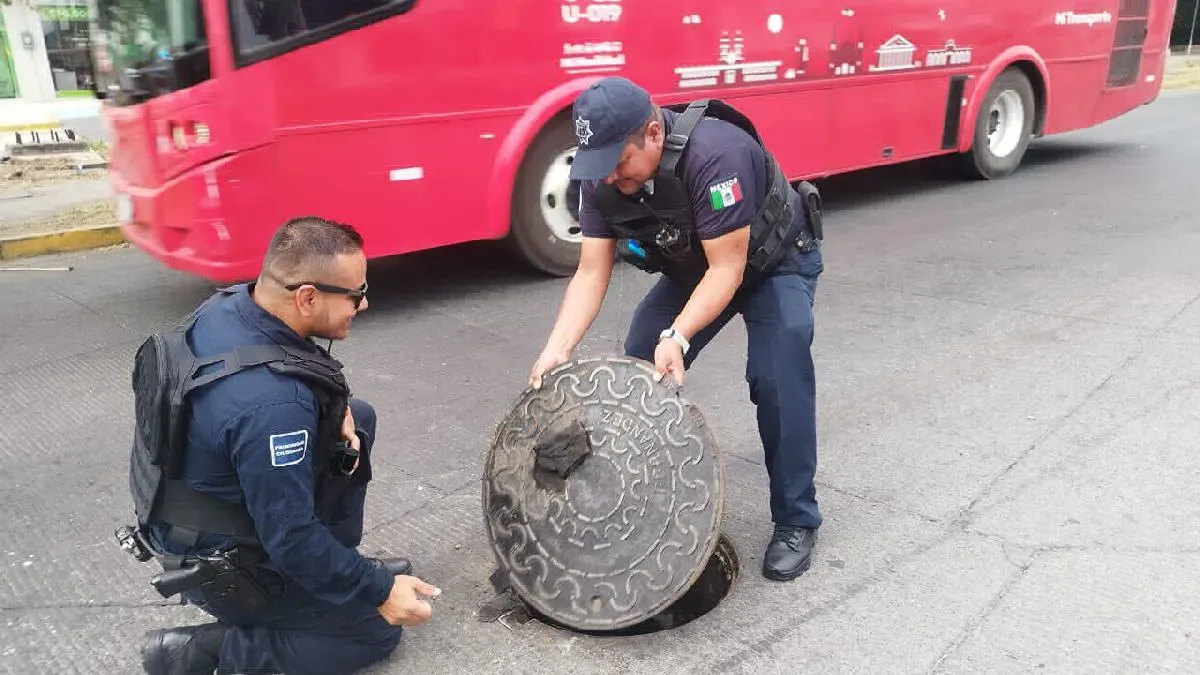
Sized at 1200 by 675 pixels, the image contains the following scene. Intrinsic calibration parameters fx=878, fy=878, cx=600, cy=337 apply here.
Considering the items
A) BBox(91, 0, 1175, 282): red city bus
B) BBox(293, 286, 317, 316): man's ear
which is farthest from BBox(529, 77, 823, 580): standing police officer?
BBox(91, 0, 1175, 282): red city bus

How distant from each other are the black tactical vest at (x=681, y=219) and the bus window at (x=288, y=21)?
286 centimetres

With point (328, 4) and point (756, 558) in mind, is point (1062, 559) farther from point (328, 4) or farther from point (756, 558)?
point (328, 4)

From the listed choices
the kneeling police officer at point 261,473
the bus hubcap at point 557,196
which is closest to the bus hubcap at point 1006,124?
the bus hubcap at point 557,196

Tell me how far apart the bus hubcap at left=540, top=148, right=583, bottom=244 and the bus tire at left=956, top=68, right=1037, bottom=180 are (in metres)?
5.03

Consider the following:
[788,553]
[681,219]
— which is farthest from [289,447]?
[788,553]

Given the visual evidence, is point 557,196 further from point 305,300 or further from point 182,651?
point 182,651

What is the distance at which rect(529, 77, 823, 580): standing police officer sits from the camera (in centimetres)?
250

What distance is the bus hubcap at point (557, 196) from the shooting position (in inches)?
236

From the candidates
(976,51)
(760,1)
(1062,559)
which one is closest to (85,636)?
(1062,559)

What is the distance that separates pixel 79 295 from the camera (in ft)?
19.7

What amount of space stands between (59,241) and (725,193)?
685 cm

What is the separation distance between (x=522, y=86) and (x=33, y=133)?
10.3 m

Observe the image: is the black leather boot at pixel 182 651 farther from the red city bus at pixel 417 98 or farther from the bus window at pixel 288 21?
the bus window at pixel 288 21

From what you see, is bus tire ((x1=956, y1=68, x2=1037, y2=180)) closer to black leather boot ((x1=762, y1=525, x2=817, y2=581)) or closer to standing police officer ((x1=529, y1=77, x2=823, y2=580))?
standing police officer ((x1=529, y1=77, x2=823, y2=580))
